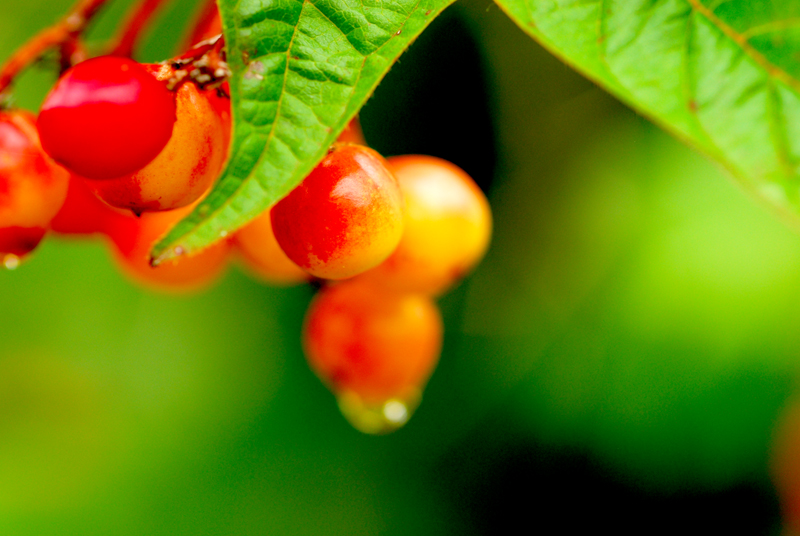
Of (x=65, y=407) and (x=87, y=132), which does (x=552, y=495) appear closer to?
(x=65, y=407)

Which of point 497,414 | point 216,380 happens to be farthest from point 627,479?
point 216,380

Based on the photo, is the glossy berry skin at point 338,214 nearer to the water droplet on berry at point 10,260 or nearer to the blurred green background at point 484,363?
the water droplet on berry at point 10,260

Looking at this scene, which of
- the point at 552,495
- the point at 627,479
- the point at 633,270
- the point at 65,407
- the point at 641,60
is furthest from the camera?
the point at 65,407

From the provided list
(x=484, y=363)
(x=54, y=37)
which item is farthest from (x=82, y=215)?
(x=484, y=363)

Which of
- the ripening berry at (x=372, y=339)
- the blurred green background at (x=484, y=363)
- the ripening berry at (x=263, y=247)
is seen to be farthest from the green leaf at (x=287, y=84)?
the blurred green background at (x=484, y=363)

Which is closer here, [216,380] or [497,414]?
[497,414]

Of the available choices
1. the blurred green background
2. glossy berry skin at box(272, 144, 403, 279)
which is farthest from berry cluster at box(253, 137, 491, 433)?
the blurred green background

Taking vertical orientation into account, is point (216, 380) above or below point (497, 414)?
below
